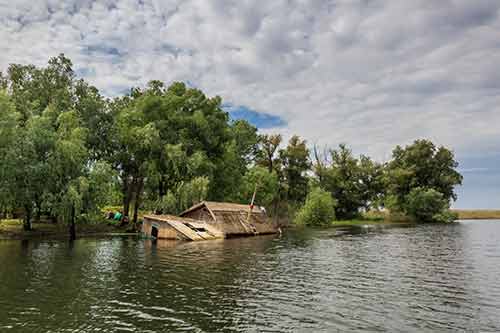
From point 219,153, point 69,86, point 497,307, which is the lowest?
point 497,307

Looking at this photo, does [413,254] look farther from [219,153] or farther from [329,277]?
[219,153]

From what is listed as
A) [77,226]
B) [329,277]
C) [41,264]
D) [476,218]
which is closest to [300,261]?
[329,277]

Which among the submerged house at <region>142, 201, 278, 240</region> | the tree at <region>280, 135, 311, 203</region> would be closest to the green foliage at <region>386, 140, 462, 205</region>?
the tree at <region>280, 135, 311, 203</region>

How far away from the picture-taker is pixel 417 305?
47.1 feet

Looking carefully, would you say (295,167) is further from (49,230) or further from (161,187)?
(49,230)

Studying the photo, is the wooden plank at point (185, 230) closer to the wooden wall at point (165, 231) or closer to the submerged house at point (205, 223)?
the submerged house at point (205, 223)

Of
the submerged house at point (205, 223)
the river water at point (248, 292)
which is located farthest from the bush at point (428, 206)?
the river water at point (248, 292)

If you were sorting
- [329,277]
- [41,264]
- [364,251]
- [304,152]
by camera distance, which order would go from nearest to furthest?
[329,277], [41,264], [364,251], [304,152]

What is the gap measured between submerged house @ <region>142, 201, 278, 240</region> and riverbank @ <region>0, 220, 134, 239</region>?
7.49 m

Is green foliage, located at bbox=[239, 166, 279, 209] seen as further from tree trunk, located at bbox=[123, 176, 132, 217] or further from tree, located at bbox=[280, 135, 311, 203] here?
tree trunk, located at bbox=[123, 176, 132, 217]

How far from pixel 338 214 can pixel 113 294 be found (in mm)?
86420

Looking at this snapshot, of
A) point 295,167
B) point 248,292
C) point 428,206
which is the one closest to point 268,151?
point 295,167

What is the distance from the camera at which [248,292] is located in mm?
16625

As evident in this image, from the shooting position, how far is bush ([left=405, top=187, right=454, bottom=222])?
88062 mm
